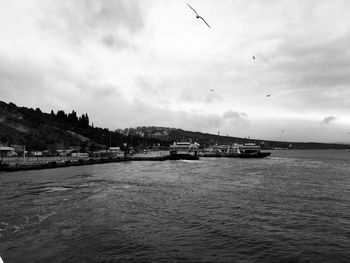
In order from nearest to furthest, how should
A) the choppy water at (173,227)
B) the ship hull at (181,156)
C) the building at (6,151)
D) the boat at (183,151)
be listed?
the choppy water at (173,227), the building at (6,151), the ship hull at (181,156), the boat at (183,151)

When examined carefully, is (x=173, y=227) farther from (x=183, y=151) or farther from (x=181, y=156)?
(x=183, y=151)

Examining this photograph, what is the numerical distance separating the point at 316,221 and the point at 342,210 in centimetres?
602

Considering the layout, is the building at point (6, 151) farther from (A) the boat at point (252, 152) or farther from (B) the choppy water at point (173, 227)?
→ (A) the boat at point (252, 152)

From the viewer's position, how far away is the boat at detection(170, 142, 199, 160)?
440ft

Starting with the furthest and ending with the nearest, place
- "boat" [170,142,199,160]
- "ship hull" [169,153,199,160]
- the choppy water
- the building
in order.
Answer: "boat" [170,142,199,160], "ship hull" [169,153,199,160], the building, the choppy water

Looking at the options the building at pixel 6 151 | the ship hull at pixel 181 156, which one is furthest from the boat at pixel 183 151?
the building at pixel 6 151

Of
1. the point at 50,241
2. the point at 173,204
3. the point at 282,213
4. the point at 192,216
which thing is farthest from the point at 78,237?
the point at 282,213

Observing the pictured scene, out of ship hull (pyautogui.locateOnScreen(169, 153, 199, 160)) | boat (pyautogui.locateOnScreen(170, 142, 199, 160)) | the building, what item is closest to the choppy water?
the building

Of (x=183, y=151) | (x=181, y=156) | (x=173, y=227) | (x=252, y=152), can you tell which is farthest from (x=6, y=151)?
(x=252, y=152)

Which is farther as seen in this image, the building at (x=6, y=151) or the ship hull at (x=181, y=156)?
the ship hull at (x=181, y=156)

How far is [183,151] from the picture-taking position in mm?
151500

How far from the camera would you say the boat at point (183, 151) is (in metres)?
134

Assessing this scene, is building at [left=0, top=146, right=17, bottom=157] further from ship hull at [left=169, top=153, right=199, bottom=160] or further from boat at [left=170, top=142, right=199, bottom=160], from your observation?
boat at [left=170, top=142, right=199, bottom=160]

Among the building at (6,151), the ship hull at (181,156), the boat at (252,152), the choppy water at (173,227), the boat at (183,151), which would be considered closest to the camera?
the choppy water at (173,227)
